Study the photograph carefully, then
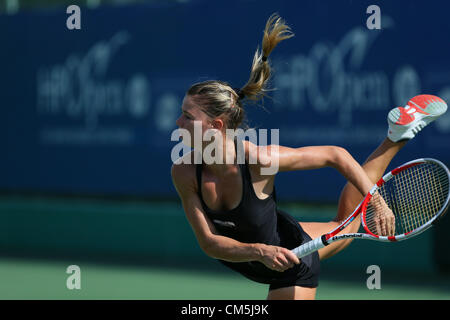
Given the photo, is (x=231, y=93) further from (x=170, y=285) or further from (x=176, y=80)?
(x=176, y=80)

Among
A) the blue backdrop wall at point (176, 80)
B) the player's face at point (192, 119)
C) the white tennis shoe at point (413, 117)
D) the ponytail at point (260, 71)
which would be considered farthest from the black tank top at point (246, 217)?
the blue backdrop wall at point (176, 80)

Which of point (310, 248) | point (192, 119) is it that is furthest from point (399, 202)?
point (192, 119)

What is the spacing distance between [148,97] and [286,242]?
4.93m

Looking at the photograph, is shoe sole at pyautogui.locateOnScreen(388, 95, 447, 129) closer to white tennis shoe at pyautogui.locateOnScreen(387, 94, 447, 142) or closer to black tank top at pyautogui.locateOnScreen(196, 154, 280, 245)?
white tennis shoe at pyautogui.locateOnScreen(387, 94, 447, 142)

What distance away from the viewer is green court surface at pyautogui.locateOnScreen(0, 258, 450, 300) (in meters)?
6.33

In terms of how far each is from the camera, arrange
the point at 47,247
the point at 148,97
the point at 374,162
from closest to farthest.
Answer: the point at 374,162 → the point at 148,97 → the point at 47,247

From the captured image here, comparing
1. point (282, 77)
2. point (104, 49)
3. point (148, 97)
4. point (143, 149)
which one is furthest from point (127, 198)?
point (282, 77)

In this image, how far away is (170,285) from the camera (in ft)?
22.7

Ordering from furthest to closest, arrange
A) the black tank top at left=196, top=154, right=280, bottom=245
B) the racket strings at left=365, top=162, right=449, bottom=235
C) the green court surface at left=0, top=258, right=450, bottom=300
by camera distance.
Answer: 1. the green court surface at left=0, top=258, right=450, bottom=300
2. the racket strings at left=365, top=162, right=449, bottom=235
3. the black tank top at left=196, top=154, right=280, bottom=245

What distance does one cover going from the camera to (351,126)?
24.8ft

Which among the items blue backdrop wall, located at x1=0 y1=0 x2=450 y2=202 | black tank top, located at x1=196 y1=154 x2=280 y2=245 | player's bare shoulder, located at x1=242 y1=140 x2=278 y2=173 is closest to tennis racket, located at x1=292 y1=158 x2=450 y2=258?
black tank top, located at x1=196 y1=154 x2=280 y2=245

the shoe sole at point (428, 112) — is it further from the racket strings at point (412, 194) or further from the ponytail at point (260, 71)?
the ponytail at point (260, 71)

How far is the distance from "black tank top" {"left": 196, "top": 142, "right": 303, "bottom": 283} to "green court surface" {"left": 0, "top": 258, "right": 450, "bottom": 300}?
215cm
